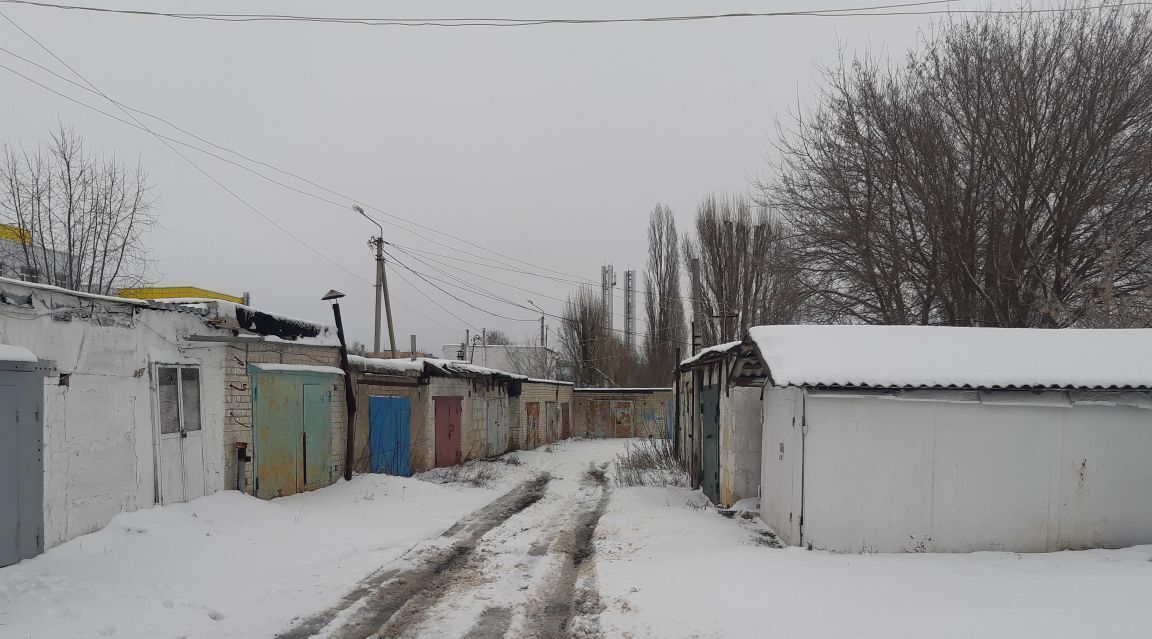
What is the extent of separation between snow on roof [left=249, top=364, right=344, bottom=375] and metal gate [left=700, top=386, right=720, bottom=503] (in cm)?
670

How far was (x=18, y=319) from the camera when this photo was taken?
231 inches

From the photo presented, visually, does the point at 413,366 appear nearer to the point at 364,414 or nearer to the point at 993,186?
the point at 364,414

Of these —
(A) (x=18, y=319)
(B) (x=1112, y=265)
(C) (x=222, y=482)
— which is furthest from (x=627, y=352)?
(A) (x=18, y=319)

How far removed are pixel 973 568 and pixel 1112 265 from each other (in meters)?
7.36

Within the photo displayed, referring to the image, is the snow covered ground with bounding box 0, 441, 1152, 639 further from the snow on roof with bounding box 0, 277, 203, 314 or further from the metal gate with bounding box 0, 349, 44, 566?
the snow on roof with bounding box 0, 277, 203, 314

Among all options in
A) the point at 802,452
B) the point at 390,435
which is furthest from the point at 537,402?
the point at 802,452

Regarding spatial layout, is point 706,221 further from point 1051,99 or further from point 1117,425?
point 1117,425

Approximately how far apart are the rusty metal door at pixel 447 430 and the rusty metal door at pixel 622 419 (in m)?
17.6

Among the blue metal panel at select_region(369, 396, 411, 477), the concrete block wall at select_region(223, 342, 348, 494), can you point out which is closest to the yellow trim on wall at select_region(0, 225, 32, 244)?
the concrete block wall at select_region(223, 342, 348, 494)

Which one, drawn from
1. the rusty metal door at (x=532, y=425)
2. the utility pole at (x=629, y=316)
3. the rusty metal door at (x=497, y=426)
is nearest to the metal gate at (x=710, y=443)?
the rusty metal door at (x=497, y=426)

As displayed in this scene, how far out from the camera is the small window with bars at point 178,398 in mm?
7672

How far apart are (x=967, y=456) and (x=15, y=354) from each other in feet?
30.7

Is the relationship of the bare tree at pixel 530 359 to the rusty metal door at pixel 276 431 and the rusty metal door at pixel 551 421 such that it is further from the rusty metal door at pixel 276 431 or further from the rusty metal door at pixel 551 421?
the rusty metal door at pixel 276 431

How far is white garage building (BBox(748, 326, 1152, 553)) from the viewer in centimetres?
712
